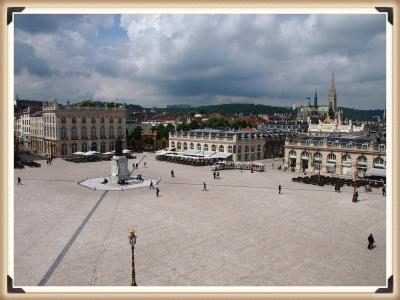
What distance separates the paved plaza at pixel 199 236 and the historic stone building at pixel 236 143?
30210 millimetres

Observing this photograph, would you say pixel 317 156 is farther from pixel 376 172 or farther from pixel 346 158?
pixel 376 172

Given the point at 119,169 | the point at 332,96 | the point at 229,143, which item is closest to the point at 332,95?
the point at 332,96

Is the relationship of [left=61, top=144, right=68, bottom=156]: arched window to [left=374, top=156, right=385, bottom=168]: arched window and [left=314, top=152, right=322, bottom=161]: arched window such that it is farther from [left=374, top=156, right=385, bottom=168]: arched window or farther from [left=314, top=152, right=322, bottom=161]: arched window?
[left=374, top=156, right=385, bottom=168]: arched window

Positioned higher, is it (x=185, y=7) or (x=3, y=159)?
(x=185, y=7)

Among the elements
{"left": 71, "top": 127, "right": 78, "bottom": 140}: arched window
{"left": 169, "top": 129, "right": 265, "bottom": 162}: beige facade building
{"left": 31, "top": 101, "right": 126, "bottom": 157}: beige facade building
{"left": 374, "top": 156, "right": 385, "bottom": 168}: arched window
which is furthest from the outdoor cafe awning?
{"left": 71, "top": 127, "right": 78, "bottom": 140}: arched window

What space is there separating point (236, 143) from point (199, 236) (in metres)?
49.1

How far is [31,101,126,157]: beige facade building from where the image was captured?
80.4 metres

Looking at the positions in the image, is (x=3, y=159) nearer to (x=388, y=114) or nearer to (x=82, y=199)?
(x=388, y=114)

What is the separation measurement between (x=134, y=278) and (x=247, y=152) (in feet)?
199

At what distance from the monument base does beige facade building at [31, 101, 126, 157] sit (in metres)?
38.5

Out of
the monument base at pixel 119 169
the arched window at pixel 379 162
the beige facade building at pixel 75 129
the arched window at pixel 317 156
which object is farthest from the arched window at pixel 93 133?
the arched window at pixel 379 162

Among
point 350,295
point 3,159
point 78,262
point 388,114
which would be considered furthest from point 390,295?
point 78,262

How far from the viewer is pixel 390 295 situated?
38.4ft

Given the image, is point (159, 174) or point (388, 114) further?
point (159, 174)
